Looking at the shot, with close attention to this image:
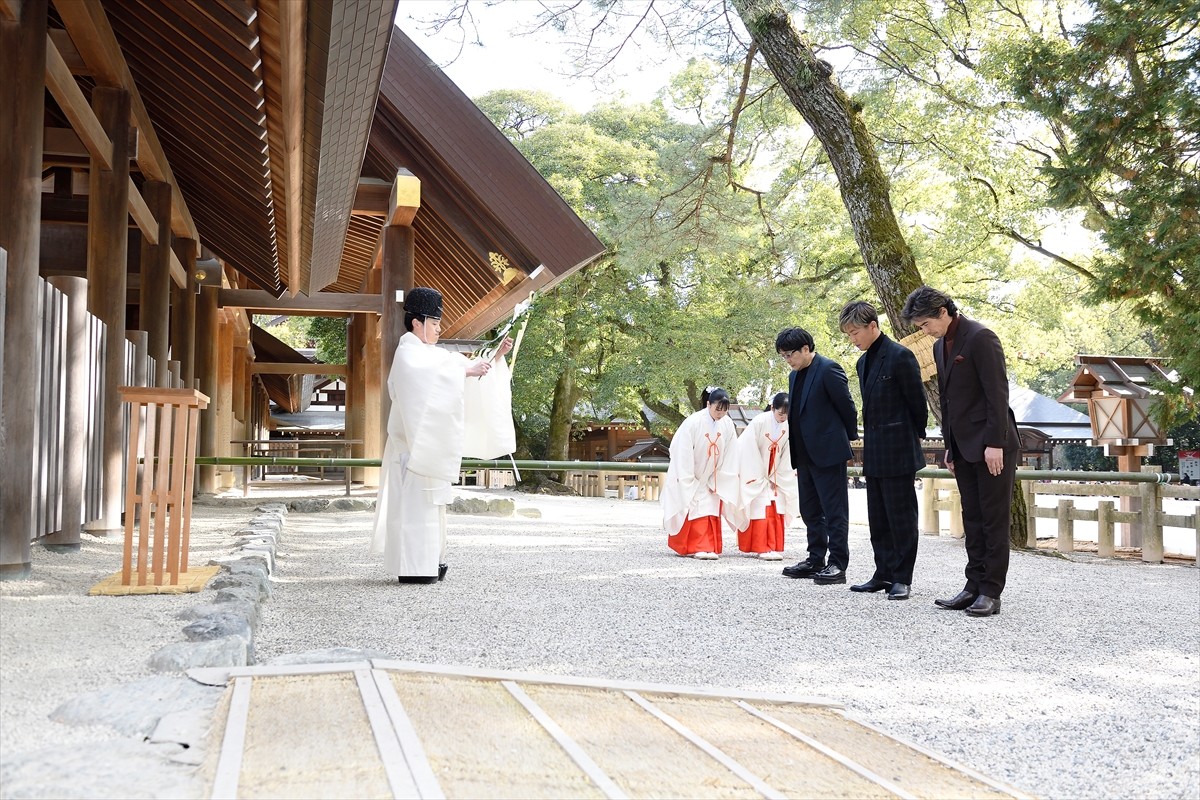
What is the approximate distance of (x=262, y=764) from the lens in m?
1.91

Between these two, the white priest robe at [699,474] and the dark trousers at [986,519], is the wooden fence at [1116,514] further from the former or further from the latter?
the dark trousers at [986,519]

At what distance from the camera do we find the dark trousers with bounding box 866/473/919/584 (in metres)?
5.05

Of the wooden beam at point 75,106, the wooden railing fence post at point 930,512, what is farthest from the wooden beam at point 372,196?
the wooden railing fence post at point 930,512

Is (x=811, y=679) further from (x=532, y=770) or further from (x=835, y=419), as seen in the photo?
(x=835, y=419)

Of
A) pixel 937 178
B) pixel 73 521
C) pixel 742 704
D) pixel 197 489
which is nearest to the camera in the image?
pixel 742 704

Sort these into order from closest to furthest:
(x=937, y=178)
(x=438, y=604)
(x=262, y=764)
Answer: (x=262, y=764), (x=438, y=604), (x=937, y=178)

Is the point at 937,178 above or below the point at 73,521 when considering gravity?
above

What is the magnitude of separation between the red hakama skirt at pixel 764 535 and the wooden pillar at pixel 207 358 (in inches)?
251

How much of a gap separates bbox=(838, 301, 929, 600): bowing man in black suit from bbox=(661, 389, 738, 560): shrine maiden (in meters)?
2.20

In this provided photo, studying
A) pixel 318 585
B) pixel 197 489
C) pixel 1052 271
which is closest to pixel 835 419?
pixel 318 585

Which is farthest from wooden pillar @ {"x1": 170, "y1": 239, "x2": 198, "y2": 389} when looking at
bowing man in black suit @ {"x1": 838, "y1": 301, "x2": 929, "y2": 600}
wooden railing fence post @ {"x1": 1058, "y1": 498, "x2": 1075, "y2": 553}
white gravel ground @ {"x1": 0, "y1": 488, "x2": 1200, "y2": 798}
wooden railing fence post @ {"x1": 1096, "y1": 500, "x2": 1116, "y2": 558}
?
wooden railing fence post @ {"x1": 1096, "y1": 500, "x2": 1116, "y2": 558}

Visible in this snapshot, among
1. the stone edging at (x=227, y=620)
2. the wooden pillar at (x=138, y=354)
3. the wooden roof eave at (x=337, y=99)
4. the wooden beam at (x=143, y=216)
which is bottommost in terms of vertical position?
the stone edging at (x=227, y=620)

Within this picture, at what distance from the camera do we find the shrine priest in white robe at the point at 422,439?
5.09m

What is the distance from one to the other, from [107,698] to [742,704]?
1659 millimetres
